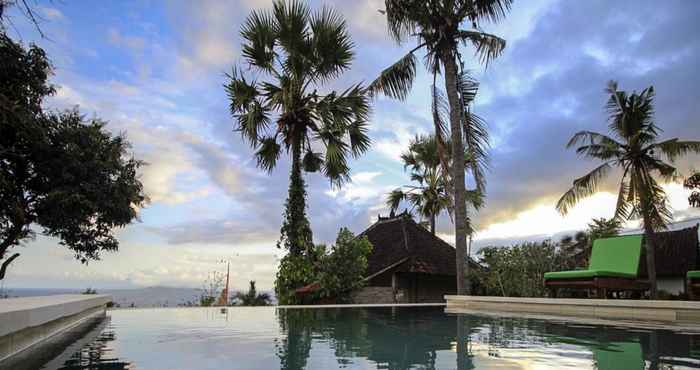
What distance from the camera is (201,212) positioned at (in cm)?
1744

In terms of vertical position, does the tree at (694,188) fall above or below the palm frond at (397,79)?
→ below

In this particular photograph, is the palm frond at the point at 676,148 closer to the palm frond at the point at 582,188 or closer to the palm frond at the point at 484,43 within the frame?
the palm frond at the point at 582,188

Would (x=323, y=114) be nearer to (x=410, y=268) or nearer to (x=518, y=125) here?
(x=518, y=125)

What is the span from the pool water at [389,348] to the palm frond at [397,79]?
8153 millimetres

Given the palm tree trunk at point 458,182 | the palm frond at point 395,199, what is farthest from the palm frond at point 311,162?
the palm frond at point 395,199

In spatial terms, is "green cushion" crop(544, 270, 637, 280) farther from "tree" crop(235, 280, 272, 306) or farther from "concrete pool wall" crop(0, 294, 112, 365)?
"tree" crop(235, 280, 272, 306)

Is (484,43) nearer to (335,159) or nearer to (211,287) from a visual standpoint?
(335,159)

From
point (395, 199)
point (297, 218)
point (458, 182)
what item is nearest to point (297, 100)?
point (297, 218)

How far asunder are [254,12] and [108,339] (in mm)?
12327

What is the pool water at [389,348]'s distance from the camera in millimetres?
4133

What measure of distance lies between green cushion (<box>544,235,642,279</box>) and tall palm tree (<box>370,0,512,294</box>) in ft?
9.81

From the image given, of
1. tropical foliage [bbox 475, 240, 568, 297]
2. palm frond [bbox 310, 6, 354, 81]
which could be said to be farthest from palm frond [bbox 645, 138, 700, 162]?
palm frond [bbox 310, 6, 354, 81]

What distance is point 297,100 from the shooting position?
15961 millimetres

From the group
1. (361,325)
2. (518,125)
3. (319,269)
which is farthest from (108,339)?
(518,125)
